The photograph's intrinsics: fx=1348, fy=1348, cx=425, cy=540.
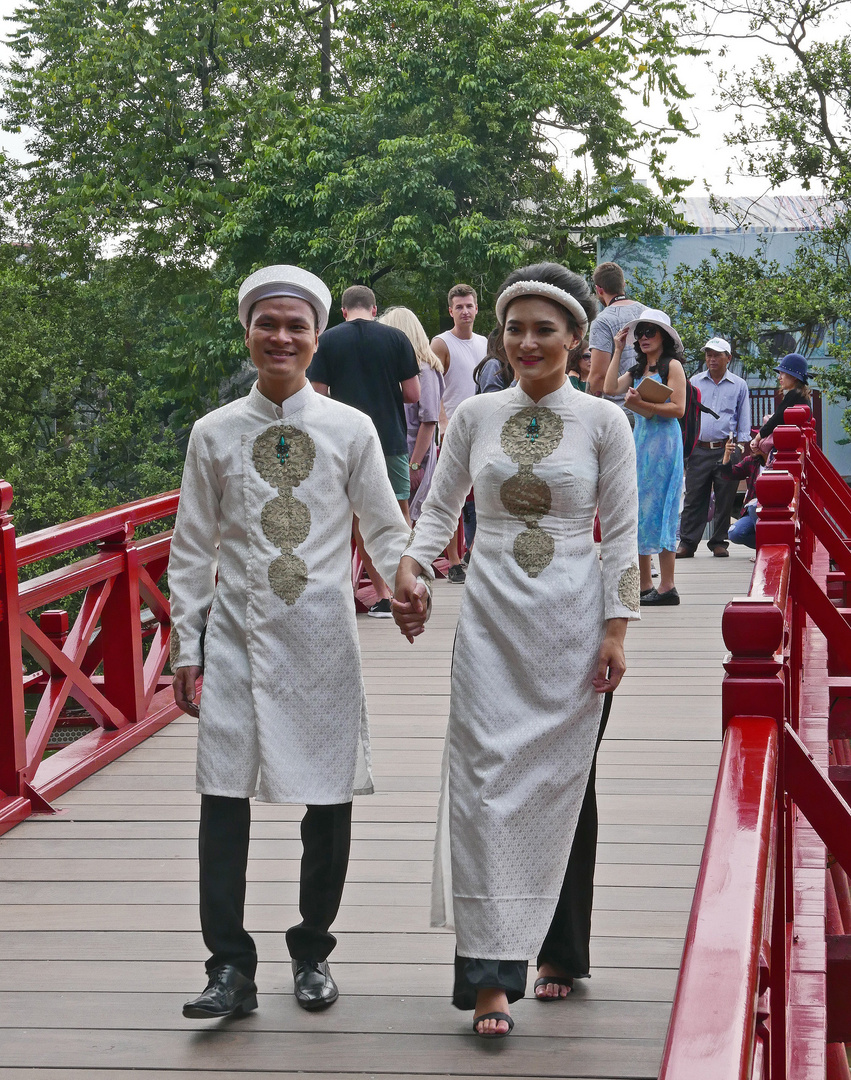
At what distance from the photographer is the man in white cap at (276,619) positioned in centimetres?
281

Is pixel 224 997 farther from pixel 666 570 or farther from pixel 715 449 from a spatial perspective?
pixel 715 449

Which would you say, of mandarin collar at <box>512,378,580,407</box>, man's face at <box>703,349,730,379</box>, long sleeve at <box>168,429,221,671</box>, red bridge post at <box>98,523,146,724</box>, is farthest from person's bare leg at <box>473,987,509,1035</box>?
man's face at <box>703,349,730,379</box>

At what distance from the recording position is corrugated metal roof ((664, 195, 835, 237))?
68.1ft

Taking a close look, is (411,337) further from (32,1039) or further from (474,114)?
(474,114)

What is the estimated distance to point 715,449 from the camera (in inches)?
375

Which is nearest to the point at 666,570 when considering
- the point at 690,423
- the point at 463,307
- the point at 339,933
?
the point at 690,423

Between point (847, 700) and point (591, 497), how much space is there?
3076 mm

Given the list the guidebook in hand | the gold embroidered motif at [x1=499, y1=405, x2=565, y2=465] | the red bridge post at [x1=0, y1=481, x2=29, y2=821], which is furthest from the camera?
the guidebook in hand

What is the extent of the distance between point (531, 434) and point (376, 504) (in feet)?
1.25

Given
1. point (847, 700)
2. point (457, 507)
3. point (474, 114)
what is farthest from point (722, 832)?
point (474, 114)

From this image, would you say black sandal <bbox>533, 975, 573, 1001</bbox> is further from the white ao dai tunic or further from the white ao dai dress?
the white ao dai tunic

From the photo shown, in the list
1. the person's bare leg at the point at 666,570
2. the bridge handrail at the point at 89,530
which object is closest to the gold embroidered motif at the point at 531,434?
the bridge handrail at the point at 89,530

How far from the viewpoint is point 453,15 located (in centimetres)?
1962

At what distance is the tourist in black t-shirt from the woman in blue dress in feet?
3.68
